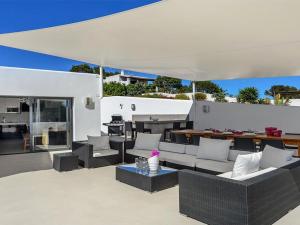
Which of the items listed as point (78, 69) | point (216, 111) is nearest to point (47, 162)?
point (216, 111)

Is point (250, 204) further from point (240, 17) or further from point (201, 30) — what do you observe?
point (201, 30)

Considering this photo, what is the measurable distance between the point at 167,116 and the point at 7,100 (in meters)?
8.15

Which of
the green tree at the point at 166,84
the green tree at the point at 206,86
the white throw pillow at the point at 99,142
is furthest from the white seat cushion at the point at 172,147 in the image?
the green tree at the point at 206,86

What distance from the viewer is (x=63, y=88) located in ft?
31.9

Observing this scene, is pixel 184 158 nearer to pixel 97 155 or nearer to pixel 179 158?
pixel 179 158

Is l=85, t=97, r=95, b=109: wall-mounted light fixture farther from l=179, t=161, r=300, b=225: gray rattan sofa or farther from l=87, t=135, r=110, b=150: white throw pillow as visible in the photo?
l=179, t=161, r=300, b=225: gray rattan sofa

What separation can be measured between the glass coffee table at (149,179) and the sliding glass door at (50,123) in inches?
217

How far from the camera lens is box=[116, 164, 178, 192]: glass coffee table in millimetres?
4547

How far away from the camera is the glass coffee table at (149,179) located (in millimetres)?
4547

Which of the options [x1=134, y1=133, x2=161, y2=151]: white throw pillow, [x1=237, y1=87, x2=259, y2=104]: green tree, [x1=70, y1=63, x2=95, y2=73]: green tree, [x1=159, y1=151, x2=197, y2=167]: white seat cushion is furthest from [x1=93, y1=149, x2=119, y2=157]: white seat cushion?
[x1=70, y1=63, x2=95, y2=73]: green tree

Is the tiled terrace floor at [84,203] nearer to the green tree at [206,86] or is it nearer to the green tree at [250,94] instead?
the green tree at [250,94]

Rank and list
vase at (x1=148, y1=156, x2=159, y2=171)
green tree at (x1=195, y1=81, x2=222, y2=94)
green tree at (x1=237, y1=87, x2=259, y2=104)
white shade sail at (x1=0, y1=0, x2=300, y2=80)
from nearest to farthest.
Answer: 1. white shade sail at (x1=0, y1=0, x2=300, y2=80)
2. vase at (x1=148, y1=156, x2=159, y2=171)
3. green tree at (x1=237, y1=87, x2=259, y2=104)
4. green tree at (x1=195, y1=81, x2=222, y2=94)

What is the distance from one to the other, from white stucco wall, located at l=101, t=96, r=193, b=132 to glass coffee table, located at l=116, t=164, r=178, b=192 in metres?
8.26

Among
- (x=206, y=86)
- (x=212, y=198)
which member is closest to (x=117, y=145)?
(x=212, y=198)
